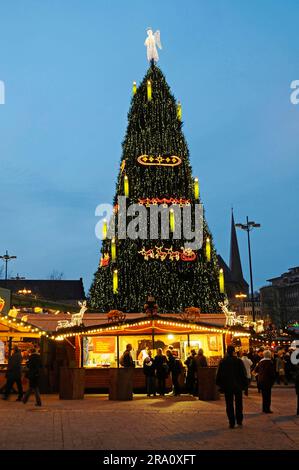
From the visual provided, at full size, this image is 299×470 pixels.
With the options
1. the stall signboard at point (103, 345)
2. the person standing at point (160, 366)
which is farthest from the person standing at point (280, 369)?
the person standing at point (160, 366)

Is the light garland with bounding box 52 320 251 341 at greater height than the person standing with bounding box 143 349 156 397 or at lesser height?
greater

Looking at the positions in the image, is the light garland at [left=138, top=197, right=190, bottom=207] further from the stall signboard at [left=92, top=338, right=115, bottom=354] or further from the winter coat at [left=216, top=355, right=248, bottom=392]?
the winter coat at [left=216, top=355, right=248, bottom=392]

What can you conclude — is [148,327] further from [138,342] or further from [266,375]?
[266,375]

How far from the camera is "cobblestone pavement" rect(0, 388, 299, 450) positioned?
31.2 ft

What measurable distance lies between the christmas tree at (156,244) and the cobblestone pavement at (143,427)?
1733cm

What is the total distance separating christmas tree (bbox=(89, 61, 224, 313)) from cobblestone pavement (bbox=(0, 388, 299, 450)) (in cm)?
1733

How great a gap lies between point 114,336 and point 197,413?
32.5 ft

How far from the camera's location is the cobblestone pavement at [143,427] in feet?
31.2

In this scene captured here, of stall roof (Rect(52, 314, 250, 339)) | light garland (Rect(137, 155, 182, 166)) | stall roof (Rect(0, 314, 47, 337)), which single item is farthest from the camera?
light garland (Rect(137, 155, 182, 166))

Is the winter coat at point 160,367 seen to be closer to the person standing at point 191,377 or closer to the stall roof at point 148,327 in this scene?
the person standing at point 191,377

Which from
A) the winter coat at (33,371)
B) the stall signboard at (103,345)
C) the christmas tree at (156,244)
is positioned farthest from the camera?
the christmas tree at (156,244)

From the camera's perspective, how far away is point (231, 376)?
455 inches

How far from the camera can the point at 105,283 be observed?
3506 centimetres

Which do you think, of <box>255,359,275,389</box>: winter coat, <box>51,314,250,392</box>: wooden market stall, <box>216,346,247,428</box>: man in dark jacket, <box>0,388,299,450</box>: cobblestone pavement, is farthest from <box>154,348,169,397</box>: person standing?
<box>216,346,247,428</box>: man in dark jacket
